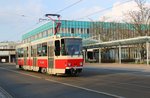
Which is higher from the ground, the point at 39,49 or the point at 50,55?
the point at 39,49

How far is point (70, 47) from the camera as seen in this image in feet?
92.7

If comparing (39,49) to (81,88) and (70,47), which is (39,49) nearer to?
(70,47)

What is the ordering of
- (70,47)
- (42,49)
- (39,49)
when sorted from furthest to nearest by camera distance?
1. (39,49)
2. (42,49)
3. (70,47)

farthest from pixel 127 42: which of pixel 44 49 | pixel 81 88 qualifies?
pixel 81 88

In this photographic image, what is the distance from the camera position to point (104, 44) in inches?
2707

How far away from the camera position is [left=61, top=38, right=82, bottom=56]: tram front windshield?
28214 mm

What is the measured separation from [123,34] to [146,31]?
17.1m

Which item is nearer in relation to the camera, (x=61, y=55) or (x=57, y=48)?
(x=61, y=55)

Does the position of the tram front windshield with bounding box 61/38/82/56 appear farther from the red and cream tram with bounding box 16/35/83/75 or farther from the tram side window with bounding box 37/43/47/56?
the tram side window with bounding box 37/43/47/56

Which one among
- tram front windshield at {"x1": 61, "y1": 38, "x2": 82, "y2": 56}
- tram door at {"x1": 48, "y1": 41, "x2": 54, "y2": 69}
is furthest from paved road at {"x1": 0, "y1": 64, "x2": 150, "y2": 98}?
tram door at {"x1": 48, "y1": 41, "x2": 54, "y2": 69}

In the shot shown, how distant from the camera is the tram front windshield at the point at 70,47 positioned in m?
28.2

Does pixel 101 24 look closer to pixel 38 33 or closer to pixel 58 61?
pixel 38 33

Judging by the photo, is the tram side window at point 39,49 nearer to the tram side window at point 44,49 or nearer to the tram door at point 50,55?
the tram side window at point 44,49

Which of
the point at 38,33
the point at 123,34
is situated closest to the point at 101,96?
the point at 123,34
